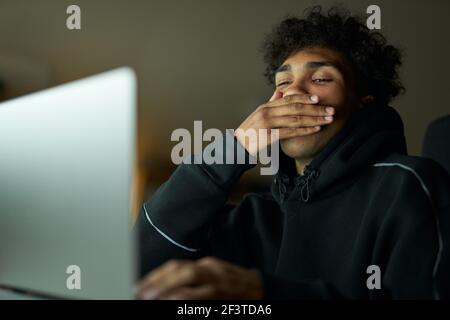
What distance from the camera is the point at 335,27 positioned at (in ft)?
3.40

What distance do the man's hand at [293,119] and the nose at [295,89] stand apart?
0.04ft

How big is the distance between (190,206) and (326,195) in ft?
0.82

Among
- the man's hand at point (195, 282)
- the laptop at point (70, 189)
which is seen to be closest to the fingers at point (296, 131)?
the man's hand at point (195, 282)

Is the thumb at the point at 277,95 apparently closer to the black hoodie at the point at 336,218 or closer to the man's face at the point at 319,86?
the man's face at the point at 319,86

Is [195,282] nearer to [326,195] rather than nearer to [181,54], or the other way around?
[326,195]

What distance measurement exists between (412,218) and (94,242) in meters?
0.51

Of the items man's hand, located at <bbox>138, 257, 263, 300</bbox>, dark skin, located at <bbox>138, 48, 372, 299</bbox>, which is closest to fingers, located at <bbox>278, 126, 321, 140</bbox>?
dark skin, located at <bbox>138, 48, 372, 299</bbox>

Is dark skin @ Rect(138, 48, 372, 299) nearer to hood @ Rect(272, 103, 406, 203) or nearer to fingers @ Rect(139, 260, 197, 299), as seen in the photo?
hood @ Rect(272, 103, 406, 203)

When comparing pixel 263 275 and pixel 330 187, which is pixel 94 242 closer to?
pixel 263 275

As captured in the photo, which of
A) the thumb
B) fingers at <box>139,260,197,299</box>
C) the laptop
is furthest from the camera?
the thumb

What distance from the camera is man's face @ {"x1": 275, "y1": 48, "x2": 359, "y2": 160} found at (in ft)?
3.21

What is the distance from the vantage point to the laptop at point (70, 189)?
0.50 metres

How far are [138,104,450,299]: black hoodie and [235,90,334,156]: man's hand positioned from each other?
0.16 feet
